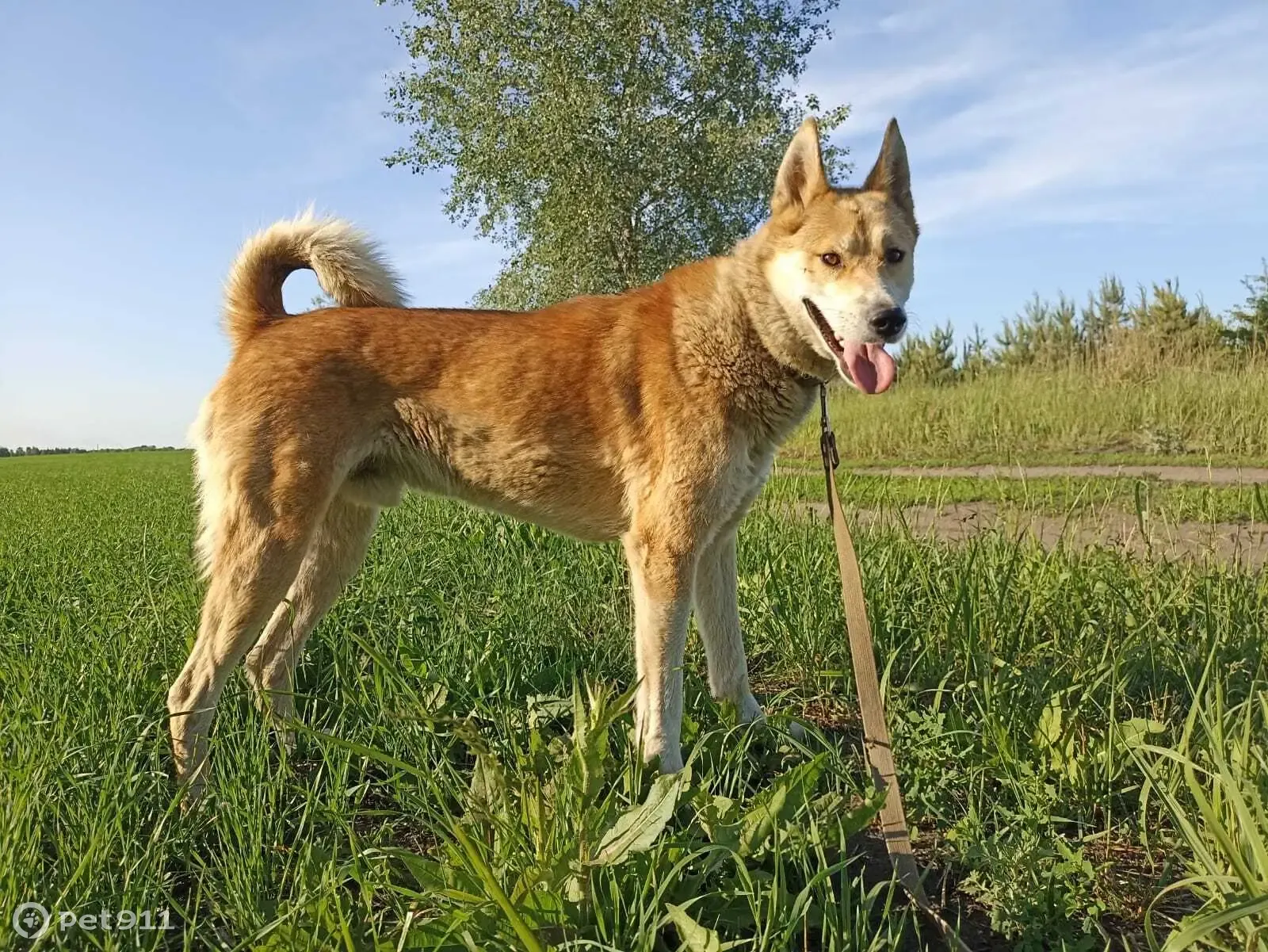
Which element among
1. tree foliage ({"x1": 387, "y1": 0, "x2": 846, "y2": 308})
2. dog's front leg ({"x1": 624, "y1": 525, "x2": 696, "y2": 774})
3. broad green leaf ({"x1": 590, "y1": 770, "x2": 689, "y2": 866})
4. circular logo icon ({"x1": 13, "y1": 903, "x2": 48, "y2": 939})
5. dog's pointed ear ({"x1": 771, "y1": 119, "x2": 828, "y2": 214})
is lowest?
circular logo icon ({"x1": 13, "y1": 903, "x2": 48, "y2": 939})

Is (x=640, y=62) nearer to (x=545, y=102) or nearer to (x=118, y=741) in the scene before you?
(x=545, y=102)

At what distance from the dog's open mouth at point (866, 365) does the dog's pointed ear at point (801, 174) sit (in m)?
0.73

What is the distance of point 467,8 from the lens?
67.6 feet

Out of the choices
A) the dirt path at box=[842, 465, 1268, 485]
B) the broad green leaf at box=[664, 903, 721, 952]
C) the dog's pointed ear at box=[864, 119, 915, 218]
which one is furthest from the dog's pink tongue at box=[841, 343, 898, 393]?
the dirt path at box=[842, 465, 1268, 485]

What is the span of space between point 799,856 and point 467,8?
22.8 metres

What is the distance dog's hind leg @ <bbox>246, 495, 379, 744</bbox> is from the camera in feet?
10.5

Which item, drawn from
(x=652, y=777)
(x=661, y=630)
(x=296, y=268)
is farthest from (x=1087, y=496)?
(x=296, y=268)

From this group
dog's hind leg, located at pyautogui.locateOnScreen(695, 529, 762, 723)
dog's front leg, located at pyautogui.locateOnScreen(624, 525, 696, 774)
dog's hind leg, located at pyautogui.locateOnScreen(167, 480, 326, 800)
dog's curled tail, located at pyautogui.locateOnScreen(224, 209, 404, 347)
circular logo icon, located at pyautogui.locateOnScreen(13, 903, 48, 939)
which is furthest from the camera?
dog's curled tail, located at pyautogui.locateOnScreen(224, 209, 404, 347)

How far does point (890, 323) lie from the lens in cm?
283

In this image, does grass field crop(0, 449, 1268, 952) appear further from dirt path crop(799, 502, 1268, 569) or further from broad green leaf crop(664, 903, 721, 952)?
dirt path crop(799, 502, 1268, 569)

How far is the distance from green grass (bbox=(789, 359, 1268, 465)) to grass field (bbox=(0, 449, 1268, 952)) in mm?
7450

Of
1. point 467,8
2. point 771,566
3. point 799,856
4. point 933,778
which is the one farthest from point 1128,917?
point 467,8

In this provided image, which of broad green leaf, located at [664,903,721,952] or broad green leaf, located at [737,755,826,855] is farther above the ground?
broad green leaf, located at [737,755,826,855]

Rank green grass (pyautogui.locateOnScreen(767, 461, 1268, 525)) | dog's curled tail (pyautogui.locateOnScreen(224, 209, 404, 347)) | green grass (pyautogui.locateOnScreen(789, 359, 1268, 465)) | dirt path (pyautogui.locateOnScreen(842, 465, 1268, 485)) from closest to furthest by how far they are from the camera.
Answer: dog's curled tail (pyautogui.locateOnScreen(224, 209, 404, 347)), green grass (pyautogui.locateOnScreen(767, 461, 1268, 525)), dirt path (pyautogui.locateOnScreen(842, 465, 1268, 485)), green grass (pyautogui.locateOnScreen(789, 359, 1268, 465))
